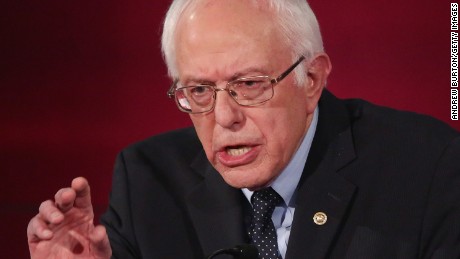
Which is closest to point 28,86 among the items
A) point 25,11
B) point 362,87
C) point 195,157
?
point 25,11

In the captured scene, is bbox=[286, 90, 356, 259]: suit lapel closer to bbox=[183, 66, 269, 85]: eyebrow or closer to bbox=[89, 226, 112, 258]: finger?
bbox=[183, 66, 269, 85]: eyebrow

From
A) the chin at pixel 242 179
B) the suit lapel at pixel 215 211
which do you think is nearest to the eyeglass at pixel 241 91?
the chin at pixel 242 179

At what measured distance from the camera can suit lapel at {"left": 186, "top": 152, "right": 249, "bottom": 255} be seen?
6.43 feet

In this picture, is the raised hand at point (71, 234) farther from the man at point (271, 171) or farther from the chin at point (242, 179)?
the chin at point (242, 179)

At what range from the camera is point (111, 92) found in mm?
2602

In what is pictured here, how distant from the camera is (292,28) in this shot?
185cm

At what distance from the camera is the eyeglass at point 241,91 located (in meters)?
1.81

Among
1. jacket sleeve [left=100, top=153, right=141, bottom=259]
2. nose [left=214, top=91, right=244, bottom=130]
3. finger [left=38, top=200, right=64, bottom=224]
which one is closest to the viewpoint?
finger [left=38, top=200, right=64, bottom=224]

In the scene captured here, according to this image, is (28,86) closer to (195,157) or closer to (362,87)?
(195,157)

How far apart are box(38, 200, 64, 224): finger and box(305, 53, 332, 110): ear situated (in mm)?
642

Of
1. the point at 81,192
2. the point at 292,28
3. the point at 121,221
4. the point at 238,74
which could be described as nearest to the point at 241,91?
the point at 238,74

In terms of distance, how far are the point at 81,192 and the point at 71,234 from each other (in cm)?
12

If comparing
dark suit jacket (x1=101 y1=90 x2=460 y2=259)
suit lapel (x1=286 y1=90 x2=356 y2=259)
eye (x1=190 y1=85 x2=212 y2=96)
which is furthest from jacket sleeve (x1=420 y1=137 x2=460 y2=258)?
eye (x1=190 y1=85 x2=212 y2=96)

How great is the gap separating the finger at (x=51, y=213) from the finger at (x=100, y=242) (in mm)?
111
